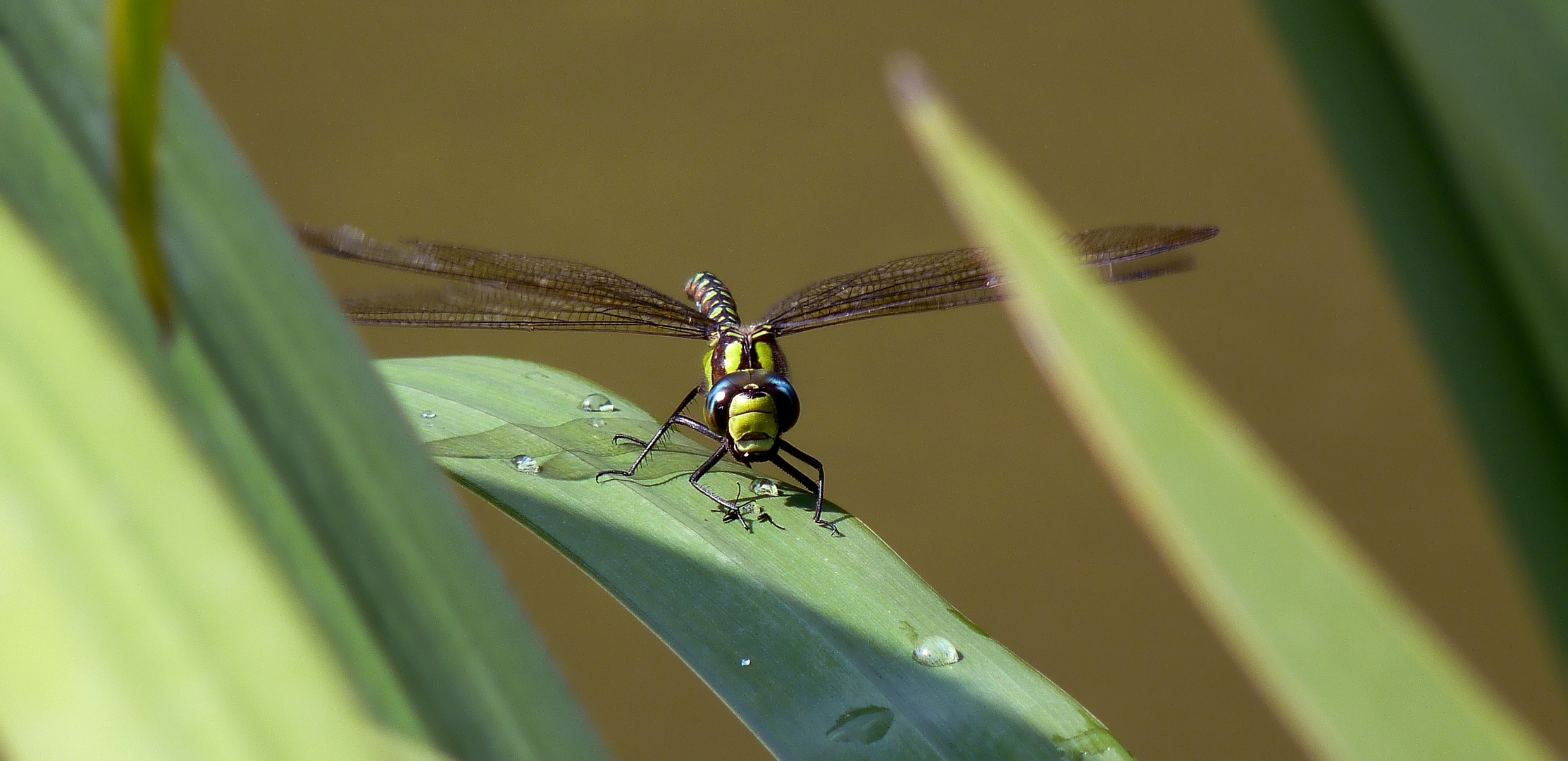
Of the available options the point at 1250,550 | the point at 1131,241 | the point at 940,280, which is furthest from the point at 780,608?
the point at 1131,241

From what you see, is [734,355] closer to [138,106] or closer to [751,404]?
[751,404]

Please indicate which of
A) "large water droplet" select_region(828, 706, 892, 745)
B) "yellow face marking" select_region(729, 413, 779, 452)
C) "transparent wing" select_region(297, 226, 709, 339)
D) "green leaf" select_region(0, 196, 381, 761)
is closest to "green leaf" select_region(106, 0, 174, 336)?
"green leaf" select_region(0, 196, 381, 761)

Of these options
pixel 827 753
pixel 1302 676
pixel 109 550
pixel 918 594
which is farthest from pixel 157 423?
pixel 918 594

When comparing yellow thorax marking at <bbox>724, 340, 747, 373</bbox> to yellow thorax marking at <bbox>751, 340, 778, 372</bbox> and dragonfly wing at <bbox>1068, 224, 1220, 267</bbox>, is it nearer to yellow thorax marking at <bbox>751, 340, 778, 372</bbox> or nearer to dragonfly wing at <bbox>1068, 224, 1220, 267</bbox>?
yellow thorax marking at <bbox>751, 340, 778, 372</bbox>

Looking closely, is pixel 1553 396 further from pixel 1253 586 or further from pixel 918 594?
pixel 918 594

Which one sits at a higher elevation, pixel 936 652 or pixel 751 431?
pixel 751 431

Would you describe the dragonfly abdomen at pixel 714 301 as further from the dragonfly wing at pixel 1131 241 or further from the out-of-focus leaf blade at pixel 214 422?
the out-of-focus leaf blade at pixel 214 422

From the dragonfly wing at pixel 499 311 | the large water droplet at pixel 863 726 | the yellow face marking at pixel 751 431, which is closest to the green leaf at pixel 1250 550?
the large water droplet at pixel 863 726
